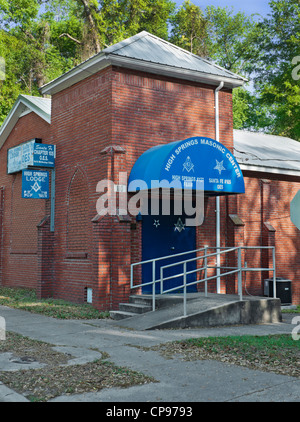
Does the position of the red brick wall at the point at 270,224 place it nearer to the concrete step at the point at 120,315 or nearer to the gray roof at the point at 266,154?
the gray roof at the point at 266,154

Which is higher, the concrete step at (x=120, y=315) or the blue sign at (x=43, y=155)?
the blue sign at (x=43, y=155)

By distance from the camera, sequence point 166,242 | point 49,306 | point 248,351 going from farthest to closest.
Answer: point 166,242, point 49,306, point 248,351

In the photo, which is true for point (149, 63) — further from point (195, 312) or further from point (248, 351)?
point (248, 351)

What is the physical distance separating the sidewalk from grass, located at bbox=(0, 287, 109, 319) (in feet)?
2.97

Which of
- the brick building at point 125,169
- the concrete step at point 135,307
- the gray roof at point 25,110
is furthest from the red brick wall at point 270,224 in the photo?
the gray roof at point 25,110

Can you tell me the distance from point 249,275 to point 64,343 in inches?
378

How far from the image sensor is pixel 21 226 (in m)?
19.1

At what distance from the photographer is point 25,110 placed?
1947 centimetres

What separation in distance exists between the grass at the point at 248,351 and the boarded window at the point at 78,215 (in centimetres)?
652

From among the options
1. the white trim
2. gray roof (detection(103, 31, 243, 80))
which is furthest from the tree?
gray roof (detection(103, 31, 243, 80))

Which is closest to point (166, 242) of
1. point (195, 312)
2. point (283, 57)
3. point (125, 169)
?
point (125, 169)

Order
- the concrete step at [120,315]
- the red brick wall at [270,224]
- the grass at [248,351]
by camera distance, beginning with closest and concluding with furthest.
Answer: the grass at [248,351] < the concrete step at [120,315] < the red brick wall at [270,224]

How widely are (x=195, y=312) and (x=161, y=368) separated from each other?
3.97m

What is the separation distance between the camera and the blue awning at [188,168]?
477 inches
